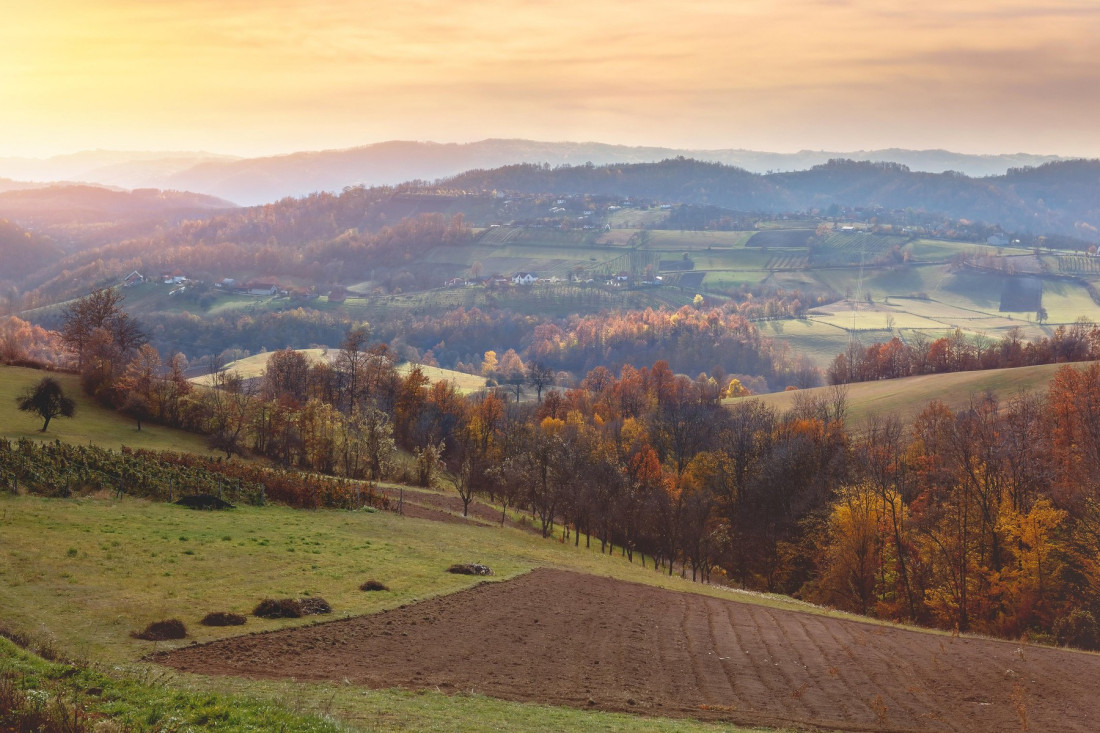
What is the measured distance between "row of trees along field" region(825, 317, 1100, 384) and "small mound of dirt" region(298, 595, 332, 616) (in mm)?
131250

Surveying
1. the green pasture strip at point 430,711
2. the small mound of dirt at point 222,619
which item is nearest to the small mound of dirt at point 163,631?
the small mound of dirt at point 222,619

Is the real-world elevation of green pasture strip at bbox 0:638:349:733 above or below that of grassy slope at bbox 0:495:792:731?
above

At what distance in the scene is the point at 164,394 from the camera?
72812 millimetres

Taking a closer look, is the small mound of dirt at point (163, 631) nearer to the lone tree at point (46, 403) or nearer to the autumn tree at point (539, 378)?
the lone tree at point (46, 403)

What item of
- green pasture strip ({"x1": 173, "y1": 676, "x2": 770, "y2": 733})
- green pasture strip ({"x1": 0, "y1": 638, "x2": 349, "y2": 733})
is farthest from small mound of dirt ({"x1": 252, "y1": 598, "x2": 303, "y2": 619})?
green pasture strip ({"x1": 0, "y1": 638, "x2": 349, "y2": 733})

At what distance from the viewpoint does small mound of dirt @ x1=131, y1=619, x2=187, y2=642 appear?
2141 centimetres

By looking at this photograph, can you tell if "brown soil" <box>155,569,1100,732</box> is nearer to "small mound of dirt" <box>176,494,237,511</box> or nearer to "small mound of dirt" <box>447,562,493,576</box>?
"small mound of dirt" <box>447,562,493,576</box>

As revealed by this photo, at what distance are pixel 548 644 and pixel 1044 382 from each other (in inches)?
3914

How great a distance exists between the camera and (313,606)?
85.7 ft

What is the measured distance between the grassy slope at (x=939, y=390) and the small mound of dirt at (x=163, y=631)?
10054 cm

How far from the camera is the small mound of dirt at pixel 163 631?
70.3 feet

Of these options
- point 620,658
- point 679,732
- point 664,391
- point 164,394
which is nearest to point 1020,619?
point 620,658

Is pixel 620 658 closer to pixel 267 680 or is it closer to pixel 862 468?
pixel 267 680

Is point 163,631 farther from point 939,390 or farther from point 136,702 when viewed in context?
point 939,390
